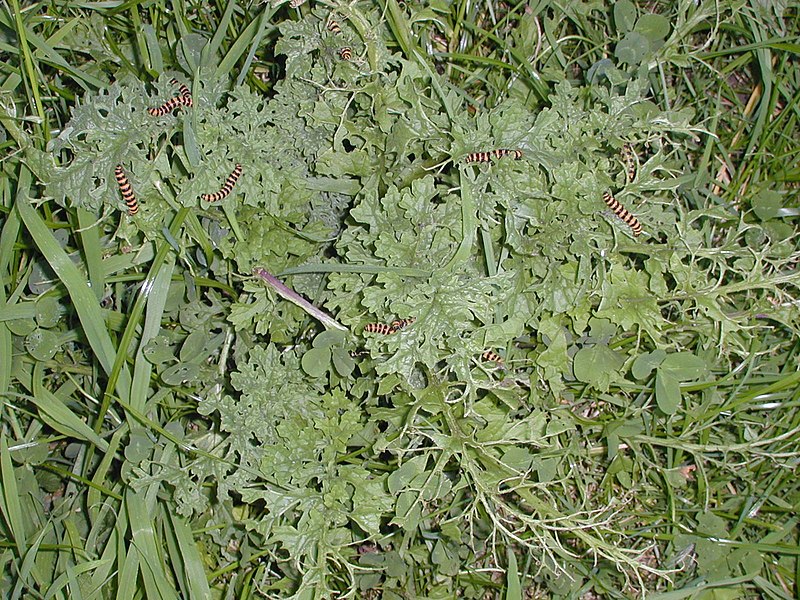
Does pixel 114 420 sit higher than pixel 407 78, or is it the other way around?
pixel 407 78

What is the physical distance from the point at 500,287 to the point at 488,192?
0.29m

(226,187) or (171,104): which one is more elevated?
(171,104)

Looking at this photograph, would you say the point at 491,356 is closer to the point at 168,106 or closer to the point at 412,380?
the point at 412,380

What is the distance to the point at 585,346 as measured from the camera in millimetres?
2619

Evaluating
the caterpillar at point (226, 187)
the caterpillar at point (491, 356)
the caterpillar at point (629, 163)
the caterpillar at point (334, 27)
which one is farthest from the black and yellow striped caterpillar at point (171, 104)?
the caterpillar at point (629, 163)

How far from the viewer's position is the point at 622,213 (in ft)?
7.42

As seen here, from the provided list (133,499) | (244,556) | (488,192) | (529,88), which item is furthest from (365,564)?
(529,88)

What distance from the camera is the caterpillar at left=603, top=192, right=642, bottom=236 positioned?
2242mm

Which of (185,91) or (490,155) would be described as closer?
(490,155)

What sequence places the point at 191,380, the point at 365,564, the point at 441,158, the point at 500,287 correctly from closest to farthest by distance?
the point at 500,287
the point at 441,158
the point at 191,380
the point at 365,564

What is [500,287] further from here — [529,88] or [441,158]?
[529,88]

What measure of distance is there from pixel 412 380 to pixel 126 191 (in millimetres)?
1013

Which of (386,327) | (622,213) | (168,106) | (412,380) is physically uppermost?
(168,106)

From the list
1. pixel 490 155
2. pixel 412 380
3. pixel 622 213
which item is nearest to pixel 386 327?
pixel 412 380
